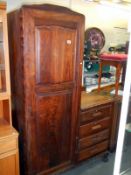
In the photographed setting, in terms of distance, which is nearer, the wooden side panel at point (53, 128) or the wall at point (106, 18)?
Answer: the wooden side panel at point (53, 128)

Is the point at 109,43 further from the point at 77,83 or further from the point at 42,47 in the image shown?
the point at 42,47

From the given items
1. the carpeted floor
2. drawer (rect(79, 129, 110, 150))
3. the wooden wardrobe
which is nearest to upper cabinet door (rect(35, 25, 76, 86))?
the wooden wardrobe

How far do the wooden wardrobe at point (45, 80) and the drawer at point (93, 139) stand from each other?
0.74 feet

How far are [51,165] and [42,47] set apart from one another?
1.26 metres

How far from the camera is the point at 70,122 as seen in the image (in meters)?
2.12

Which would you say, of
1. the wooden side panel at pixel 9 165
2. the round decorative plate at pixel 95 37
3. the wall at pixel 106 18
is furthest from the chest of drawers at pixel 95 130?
the wall at pixel 106 18

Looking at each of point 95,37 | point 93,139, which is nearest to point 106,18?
point 95,37

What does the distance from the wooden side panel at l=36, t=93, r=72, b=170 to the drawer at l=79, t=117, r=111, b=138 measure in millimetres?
211

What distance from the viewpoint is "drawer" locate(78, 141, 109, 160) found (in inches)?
93.1

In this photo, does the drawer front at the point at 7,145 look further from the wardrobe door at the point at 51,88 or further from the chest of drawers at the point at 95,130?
the chest of drawers at the point at 95,130

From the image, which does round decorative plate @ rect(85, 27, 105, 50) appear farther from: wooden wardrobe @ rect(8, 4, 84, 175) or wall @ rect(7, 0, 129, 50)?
wooden wardrobe @ rect(8, 4, 84, 175)

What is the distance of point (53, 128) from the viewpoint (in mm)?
2004

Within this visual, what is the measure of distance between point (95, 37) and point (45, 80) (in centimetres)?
130

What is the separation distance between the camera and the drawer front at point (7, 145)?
171 cm
